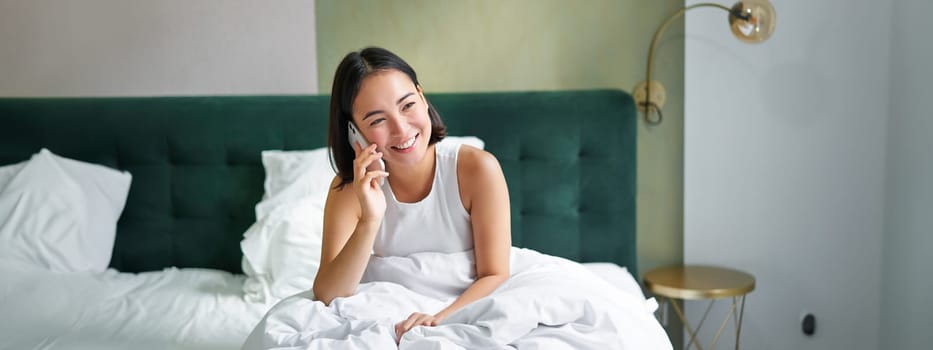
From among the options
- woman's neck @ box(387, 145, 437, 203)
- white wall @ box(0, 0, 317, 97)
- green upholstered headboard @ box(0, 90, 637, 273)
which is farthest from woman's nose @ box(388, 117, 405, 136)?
white wall @ box(0, 0, 317, 97)

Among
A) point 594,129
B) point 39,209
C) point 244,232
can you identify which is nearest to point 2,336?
point 39,209

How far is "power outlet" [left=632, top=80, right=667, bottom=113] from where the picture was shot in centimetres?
288

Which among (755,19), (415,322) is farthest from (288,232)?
(755,19)

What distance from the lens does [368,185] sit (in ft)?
5.29

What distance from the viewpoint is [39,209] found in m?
2.69

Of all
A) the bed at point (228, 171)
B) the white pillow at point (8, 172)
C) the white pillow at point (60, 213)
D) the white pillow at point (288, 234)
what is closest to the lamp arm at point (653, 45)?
the bed at point (228, 171)

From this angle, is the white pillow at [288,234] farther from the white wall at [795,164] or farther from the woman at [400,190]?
the white wall at [795,164]

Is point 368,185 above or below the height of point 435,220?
above

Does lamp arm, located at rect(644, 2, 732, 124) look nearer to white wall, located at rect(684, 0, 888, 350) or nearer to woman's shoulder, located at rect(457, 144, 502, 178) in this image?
white wall, located at rect(684, 0, 888, 350)

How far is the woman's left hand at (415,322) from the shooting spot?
4.91 ft

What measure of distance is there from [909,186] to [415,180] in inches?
70.8

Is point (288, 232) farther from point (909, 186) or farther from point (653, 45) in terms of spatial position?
point (909, 186)

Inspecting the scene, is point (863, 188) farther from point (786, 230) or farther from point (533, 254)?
point (533, 254)

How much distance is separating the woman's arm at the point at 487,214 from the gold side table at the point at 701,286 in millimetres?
1068
